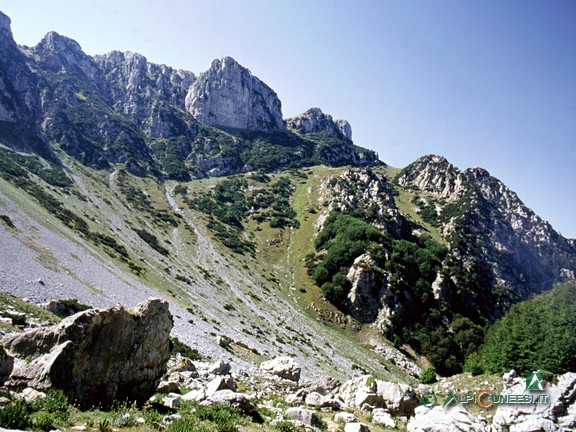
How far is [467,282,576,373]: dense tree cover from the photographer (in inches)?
1177

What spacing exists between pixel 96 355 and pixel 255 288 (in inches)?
2693

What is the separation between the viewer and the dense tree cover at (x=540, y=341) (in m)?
29.9

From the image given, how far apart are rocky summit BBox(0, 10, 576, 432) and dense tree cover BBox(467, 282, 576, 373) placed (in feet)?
0.62

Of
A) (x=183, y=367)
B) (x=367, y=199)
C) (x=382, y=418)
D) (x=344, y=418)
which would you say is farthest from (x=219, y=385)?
(x=367, y=199)

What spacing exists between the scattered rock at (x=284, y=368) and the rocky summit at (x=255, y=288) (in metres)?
0.27

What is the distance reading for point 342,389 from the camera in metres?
22.3

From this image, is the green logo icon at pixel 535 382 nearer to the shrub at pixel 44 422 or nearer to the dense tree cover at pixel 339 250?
the shrub at pixel 44 422

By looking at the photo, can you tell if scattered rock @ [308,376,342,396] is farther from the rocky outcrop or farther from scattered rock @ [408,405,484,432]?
the rocky outcrop

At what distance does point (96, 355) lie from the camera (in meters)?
11.8

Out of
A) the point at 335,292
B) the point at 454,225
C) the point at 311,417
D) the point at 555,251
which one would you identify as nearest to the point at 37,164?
the point at 335,292

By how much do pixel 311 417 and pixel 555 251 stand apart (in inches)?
6549

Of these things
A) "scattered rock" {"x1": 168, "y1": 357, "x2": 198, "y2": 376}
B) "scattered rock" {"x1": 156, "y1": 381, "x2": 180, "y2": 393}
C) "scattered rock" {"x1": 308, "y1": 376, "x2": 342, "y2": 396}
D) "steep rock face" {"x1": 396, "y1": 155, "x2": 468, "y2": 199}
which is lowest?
"scattered rock" {"x1": 168, "y1": 357, "x2": 198, "y2": 376}

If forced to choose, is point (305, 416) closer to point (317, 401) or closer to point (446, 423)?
point (317, 401)

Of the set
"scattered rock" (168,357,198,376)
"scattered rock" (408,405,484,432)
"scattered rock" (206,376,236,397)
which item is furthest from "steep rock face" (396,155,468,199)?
"scattered rock" (206,376,236,397)
